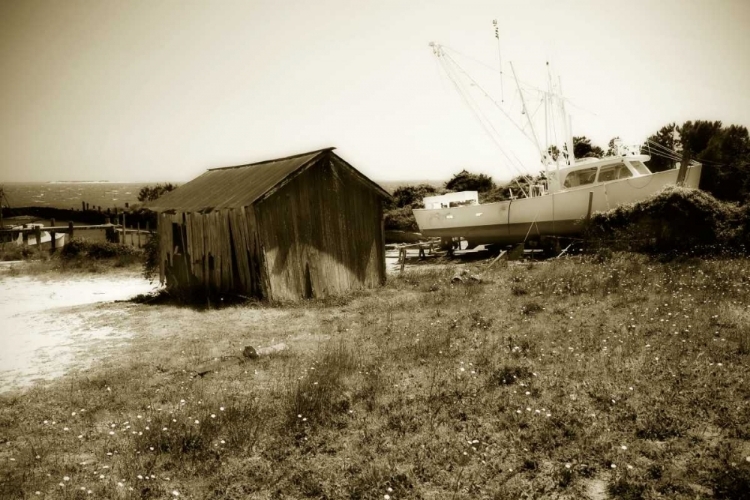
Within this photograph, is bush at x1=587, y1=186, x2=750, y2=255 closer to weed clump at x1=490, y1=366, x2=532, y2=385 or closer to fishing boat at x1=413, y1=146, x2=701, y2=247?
fishing boat at x1=413, y1=146, x2=701, y2=247

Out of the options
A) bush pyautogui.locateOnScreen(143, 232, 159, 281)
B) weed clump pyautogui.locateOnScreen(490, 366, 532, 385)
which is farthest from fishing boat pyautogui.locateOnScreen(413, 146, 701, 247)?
bush pyautogui.locateOnScreen(143, 232, 159, 281)

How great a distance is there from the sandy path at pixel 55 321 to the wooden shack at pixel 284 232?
2.91 metres

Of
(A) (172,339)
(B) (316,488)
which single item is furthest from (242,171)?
(B) (316,488)

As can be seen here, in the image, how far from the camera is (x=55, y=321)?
12.1 metres

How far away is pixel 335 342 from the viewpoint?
8789mm

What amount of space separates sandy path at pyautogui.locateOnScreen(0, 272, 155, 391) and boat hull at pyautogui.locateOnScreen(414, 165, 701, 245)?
537 inches

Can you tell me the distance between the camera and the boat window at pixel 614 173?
17.7m

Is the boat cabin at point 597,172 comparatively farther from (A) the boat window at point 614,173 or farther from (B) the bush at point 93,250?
(B) the bush at point 93,250

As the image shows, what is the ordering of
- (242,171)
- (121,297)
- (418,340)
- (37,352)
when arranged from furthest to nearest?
(242,171) → (121,297) → (37,352) → (418,340)

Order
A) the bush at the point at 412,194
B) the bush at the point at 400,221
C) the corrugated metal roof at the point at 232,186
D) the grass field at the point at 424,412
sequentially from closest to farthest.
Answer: the grass field at the point at 424,412
the corrugated metal roof at the point at 232,186
the bush at the point at 400,221
the bush at the point at 412,194

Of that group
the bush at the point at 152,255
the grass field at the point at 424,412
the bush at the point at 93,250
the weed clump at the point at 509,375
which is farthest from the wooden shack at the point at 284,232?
the bush at the point at 93,250

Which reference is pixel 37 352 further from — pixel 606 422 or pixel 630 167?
pixel 630 167

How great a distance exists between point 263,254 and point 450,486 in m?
9.22

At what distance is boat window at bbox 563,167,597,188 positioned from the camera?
60.7ft
